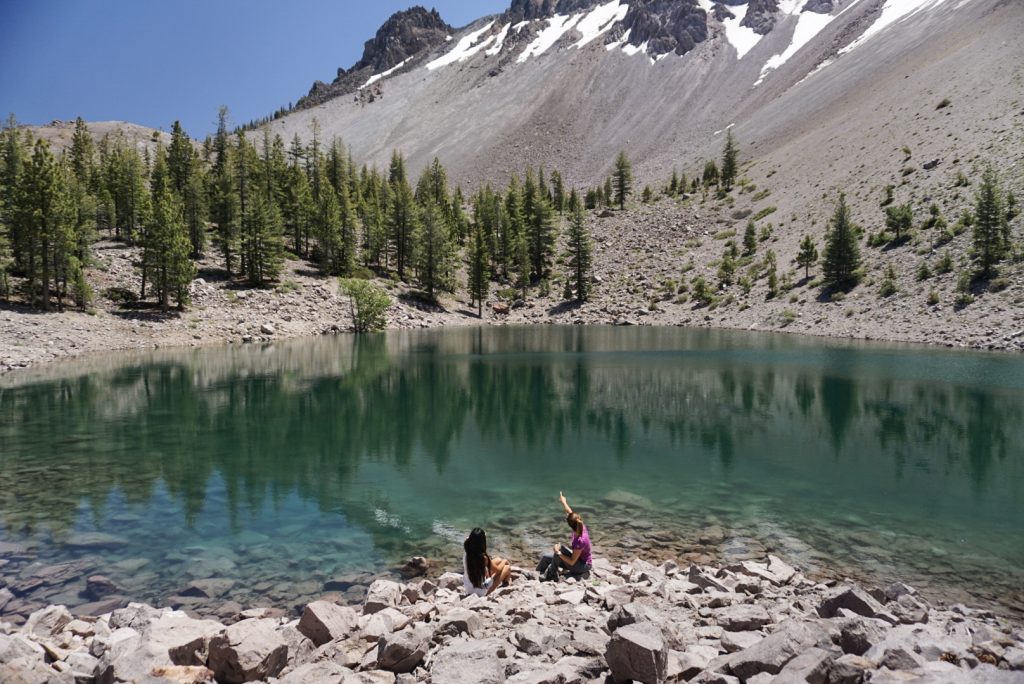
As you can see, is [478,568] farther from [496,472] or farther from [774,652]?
[496,472]

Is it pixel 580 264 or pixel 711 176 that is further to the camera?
pixel 711 176

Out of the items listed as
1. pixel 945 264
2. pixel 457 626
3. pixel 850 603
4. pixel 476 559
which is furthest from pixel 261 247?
pixel 850 603

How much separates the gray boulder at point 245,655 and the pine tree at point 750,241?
9088 cm

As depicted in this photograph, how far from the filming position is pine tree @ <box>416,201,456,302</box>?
89.4 meters

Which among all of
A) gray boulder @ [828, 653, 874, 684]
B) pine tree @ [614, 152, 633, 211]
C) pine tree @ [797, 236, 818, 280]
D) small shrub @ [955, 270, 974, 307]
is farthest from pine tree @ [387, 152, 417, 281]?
gray boulder @ [828, 653, 874, 684]

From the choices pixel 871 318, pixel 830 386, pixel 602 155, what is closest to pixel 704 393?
pixel 830 386

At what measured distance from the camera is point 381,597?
33.4ft

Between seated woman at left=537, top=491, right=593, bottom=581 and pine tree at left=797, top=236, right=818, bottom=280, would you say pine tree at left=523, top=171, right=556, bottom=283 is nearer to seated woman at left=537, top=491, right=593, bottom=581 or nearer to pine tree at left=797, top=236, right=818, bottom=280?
pine tree at left=797, top=236, right=818, bottom=280

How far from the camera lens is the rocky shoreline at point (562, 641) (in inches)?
243

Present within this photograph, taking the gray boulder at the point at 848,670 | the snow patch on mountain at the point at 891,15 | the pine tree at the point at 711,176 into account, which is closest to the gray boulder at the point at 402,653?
the gray boulder at the point at 848,670

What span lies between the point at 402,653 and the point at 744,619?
4.71 meters

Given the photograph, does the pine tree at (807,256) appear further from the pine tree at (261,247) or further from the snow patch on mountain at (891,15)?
the snow patch on mountain at (891,15)

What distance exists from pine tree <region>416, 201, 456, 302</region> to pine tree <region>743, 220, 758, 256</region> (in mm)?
45962

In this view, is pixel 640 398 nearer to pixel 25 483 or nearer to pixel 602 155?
pixel 25 483
